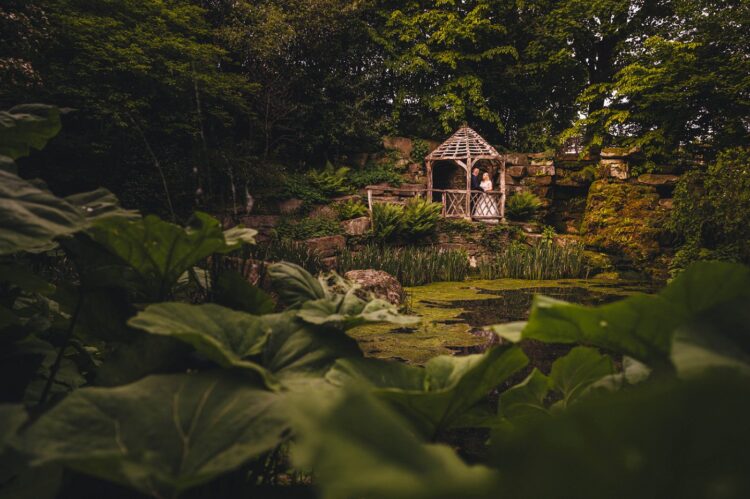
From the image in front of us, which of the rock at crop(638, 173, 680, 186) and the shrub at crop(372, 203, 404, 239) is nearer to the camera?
the rock at crop(638, 173, 680, 186)

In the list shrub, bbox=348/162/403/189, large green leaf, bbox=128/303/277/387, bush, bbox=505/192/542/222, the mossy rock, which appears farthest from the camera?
shrub, bbox=348/162/403/189

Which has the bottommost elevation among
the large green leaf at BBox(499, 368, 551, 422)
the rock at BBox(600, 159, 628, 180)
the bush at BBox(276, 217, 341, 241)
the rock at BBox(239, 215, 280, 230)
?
the bush at BBox(276, 217, 341, 241)

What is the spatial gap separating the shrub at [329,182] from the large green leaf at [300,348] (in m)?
11.9

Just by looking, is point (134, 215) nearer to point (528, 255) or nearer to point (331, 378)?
point (331, 378)

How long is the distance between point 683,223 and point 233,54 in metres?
12.0

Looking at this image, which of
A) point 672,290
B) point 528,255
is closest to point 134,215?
point 672,290

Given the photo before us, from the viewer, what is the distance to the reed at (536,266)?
8781 mm

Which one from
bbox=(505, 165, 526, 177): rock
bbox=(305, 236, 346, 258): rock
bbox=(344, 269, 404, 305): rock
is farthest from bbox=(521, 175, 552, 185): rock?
bbox=(344, 269, 404, 305): rock

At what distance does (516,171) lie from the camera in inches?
544

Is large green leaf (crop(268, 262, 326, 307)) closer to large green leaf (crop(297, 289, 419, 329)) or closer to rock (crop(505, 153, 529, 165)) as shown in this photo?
large green leaf (crop(297, 289, 419, 329))

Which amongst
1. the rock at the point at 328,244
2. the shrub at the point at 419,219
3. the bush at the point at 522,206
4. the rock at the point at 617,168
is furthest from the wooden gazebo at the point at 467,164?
the rock at the point at 328,244

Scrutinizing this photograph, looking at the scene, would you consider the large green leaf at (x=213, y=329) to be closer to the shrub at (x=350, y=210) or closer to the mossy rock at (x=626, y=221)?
the mossy rock at (x=626, y=221)

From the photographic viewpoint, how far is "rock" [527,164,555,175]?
13148 millimetres

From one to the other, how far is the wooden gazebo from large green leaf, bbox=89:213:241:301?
11.8 m
